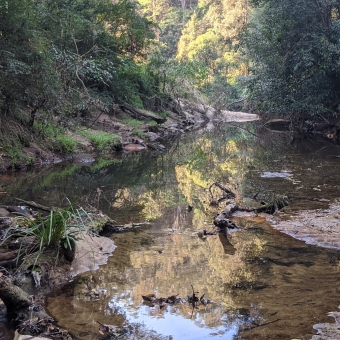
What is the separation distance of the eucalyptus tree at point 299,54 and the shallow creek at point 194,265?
32.4ft

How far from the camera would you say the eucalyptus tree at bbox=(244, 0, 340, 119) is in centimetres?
1998

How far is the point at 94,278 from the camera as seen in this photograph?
5043 mm

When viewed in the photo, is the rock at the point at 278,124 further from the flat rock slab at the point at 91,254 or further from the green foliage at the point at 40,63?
the flat rock slab at the point at 91,254

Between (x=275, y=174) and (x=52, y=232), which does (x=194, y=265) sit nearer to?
(x=52, y=232)

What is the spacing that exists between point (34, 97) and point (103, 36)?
33.7 feet

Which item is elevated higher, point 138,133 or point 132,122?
point 132,122

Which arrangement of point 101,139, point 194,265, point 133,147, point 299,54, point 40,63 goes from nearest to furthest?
point 194,265 → point 40,63 → point 101,139 → point 133,147 → point 299,54

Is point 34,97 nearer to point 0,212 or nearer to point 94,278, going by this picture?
point 0,212

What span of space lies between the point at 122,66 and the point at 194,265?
17.4 meters

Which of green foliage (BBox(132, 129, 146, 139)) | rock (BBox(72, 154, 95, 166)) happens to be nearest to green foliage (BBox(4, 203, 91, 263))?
rock (BBox(72, 154, 95, 166))

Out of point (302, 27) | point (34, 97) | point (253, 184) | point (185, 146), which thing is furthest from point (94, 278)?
point (302, 27)

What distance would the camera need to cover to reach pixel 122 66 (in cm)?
2138

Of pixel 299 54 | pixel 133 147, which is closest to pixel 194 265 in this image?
pixel 133 147

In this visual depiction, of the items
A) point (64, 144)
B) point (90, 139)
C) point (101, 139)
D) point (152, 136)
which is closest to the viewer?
point (64, 144)
